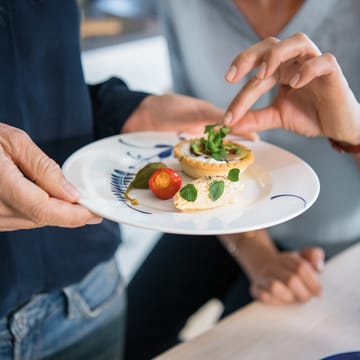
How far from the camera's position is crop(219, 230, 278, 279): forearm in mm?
1218

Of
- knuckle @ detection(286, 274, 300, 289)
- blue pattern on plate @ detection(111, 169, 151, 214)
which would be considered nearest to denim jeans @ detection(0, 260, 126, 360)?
blue pattern on plate @ detection(111, 169, 151, 214)

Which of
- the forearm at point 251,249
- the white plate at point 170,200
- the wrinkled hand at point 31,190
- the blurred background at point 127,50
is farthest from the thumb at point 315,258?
the blurred background at point 127,50

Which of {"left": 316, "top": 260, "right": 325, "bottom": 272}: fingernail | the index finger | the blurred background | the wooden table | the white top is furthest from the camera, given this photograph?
the blurred background

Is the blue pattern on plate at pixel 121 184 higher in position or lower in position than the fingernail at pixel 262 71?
lower

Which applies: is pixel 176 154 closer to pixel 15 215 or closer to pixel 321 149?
pixel 15 215

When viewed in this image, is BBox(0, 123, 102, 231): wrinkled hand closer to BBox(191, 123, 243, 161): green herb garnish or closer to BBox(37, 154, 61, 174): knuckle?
BBox(37, 154, 61, 174): knuckle

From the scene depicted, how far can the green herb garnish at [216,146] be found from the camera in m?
0.92

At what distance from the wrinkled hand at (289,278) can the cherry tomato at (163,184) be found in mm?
223

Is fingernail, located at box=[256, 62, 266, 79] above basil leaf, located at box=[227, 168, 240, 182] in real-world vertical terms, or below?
above

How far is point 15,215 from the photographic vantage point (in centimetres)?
69

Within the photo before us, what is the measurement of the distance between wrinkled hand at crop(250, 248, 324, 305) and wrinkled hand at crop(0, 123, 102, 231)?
354 mm

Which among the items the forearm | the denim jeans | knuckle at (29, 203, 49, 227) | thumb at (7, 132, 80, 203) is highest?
thumb at (7, 132, 80, 203)

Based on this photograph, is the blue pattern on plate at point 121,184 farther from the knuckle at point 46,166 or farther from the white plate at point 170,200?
the knuckle at point 46,166

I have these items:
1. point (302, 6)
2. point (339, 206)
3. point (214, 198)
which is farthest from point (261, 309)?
point (302, 6)
